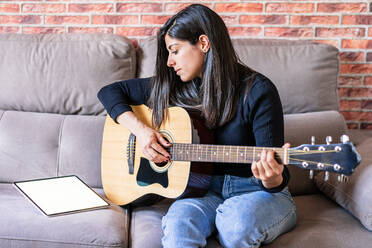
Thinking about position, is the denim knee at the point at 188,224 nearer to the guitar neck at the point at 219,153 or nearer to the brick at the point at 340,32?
the guitar neck at the point at 219,153

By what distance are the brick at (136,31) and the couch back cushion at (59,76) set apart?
296 millimetres

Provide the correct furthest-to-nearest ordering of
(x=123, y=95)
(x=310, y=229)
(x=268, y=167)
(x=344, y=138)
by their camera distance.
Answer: (x=123, y=95), (x=310, y=229), (x=268, y=167), (x=344, y=138)

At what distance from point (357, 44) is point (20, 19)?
169cm

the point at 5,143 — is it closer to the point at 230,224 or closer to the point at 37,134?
the point at 37,134

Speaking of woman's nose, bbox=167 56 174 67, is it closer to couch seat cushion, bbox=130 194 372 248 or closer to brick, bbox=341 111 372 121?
couch seat cushion, bbox=130 194 372 248

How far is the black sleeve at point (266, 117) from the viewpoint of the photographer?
1540 mm

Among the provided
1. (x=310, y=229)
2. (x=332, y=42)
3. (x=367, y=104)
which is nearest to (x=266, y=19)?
(x=332, y=42)

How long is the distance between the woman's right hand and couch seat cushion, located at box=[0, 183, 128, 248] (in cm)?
25

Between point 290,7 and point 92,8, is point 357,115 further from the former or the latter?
point 92,8

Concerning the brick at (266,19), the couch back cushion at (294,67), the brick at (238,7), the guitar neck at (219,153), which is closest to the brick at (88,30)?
the couch back cushion at (294,67)

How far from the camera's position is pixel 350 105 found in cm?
242

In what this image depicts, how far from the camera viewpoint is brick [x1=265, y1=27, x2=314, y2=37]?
2.37 meters

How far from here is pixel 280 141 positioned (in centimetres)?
156

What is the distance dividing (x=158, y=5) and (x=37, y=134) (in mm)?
868
